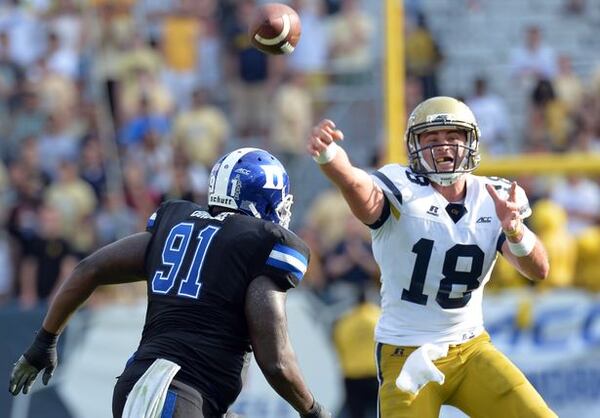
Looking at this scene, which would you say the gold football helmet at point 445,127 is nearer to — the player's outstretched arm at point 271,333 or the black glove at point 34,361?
the player's outstretched arm at point 271,333

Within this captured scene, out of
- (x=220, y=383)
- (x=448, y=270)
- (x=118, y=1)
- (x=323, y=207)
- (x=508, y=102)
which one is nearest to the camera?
(x=220, y=383)

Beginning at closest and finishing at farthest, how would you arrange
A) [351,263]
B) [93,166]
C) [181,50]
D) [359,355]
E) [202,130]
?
1. [359,355]
2. [351,263]
3. [93,166]
4. [202,130]
5. [181,50]

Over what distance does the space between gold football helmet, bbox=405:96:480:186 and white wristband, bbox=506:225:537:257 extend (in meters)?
0.41

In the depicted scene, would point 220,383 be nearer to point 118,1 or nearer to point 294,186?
point 294,186

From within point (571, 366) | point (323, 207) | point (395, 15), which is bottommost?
point (571, 366)

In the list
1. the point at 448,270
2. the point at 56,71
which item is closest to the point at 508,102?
the point at 56,71

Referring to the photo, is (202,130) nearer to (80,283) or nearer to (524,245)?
(524,245)

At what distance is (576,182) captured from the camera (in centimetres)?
971

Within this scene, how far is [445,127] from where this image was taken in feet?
16.9

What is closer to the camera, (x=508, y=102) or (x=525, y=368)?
(x=525, y=368)

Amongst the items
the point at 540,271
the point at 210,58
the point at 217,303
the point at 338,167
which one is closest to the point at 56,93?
the point at 210,58

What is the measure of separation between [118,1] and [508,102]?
3.72m

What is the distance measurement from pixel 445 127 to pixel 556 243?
13.9 ft

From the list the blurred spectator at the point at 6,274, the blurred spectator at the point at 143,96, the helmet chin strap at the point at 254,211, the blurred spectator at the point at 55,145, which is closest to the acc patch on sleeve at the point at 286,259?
the helmet chin strap at the point at 254,211
